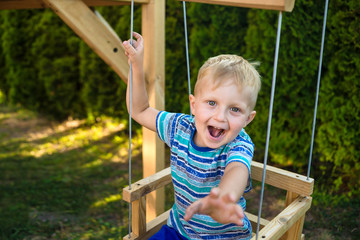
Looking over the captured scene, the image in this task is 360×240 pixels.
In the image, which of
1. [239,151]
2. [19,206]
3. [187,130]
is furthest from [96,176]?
[239,151]

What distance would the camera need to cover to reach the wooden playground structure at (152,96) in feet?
5.29

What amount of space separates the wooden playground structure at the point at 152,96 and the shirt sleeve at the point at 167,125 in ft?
0.85

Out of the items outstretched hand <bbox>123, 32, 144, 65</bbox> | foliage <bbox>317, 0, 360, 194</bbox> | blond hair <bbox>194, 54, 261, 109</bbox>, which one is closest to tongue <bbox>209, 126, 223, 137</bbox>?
blond hair <bbox>194, 54, 261, 109</bbox>

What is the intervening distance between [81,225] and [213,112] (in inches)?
91.9

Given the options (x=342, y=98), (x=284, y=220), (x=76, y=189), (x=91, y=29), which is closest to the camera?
(x=284, y=220)

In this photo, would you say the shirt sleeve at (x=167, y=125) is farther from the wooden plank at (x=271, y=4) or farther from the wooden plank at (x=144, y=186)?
the wooden plank at (x=271, y=4)

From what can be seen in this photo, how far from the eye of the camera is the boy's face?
1401 millimetres

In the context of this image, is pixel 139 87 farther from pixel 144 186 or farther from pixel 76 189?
pixel 76 189

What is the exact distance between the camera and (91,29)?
2.34 metres

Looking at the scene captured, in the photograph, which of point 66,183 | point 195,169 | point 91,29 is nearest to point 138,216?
point 195,169

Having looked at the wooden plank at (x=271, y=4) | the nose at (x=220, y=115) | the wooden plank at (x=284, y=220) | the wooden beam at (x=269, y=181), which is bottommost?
the wooden plank at (x=284, y=220)

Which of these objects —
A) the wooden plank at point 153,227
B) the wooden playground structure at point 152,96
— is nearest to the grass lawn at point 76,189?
the wooden playground structure at point 152,96

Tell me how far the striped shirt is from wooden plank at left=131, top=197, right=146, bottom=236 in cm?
15

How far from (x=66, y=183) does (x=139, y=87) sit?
2.64 metres
